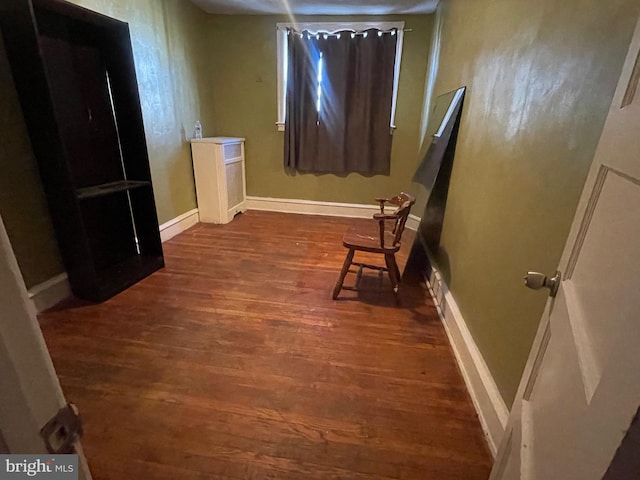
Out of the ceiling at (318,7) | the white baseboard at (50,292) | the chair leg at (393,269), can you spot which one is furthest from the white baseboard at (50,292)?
the ceiling at (318,7)

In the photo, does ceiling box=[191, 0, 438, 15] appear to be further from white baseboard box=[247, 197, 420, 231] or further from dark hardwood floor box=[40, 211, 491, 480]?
dark hardwood floor box=[40, 211, 491, 480]

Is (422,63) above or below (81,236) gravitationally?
above

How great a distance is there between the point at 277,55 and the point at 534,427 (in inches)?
167

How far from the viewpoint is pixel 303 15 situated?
3738 mm

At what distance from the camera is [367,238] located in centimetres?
244

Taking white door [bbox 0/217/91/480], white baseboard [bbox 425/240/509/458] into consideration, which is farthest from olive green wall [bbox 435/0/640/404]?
white door [bbox 0/217/91/480]

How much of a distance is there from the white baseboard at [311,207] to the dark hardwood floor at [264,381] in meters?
1.75

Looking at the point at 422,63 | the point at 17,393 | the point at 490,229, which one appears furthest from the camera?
the point at 422,63

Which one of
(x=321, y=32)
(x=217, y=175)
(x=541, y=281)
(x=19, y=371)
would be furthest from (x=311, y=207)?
(x=19, y=371)

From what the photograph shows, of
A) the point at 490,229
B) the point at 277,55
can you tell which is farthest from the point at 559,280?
the point at 277,55

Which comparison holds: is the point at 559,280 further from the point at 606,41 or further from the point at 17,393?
the point at 17,393

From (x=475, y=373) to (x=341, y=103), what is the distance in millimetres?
3274

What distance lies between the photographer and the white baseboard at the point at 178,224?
11.0 ft

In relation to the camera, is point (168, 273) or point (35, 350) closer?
point (35, 350)
